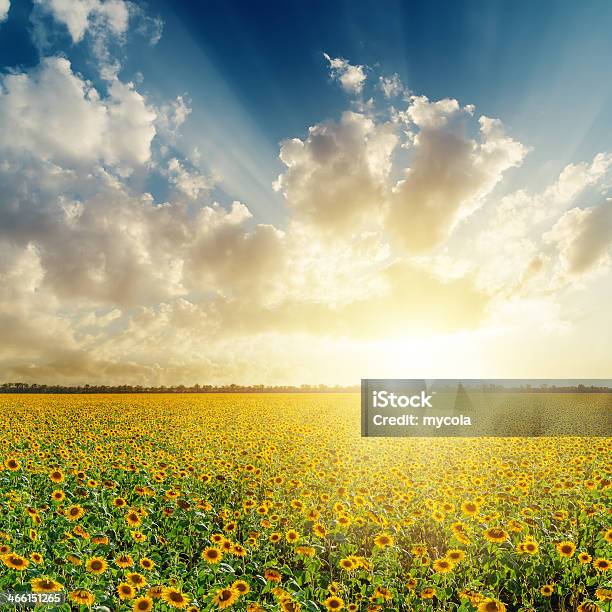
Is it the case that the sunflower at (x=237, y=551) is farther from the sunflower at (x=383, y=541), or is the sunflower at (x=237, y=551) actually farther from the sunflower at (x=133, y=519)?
the sunflower at (x=383, y=541)

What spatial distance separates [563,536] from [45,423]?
23.9m

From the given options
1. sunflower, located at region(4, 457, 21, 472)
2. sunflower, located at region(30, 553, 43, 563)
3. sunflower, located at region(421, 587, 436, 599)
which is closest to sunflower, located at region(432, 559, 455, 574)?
sunflower, located at region(421, 587, 436, 599)

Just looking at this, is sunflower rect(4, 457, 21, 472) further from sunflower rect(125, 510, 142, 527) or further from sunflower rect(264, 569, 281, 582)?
sunflower rect(264, 569, 281, 582)

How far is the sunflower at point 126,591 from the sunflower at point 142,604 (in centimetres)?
16

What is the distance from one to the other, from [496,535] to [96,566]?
5436mm

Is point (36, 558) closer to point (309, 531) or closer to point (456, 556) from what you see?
point (309, 531)

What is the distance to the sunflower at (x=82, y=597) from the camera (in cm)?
513

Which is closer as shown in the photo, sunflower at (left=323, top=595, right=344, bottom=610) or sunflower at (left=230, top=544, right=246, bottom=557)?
sunflower at (left=323, top=595, right=344, bottom=610)

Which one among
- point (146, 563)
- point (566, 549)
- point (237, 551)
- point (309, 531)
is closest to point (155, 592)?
point (146, 563)

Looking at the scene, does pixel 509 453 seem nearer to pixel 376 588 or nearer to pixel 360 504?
pixel 360 504

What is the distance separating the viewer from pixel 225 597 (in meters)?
5.12

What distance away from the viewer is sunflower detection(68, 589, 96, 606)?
16.8 feet

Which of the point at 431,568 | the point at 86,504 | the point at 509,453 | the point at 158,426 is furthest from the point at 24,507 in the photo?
the point at 158,426

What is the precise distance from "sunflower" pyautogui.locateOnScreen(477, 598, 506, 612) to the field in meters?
0.02
